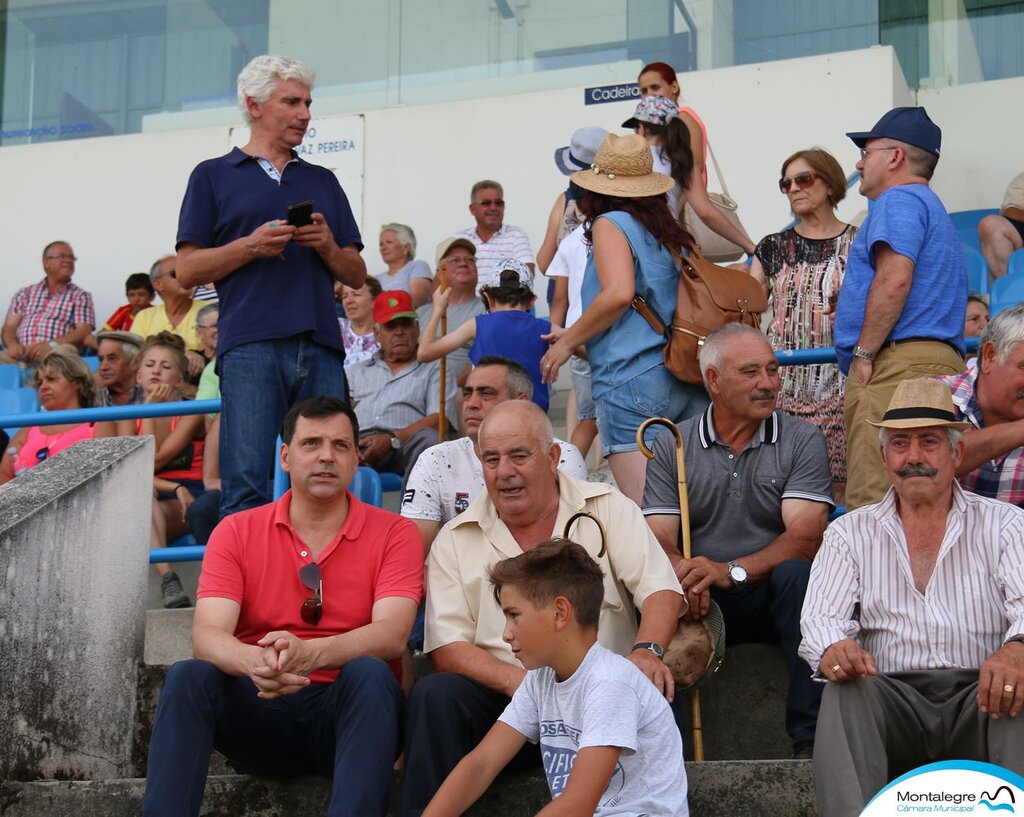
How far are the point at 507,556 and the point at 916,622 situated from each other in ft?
3.59

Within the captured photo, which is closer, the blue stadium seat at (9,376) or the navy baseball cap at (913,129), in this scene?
the navy baseball cap at (913,129)

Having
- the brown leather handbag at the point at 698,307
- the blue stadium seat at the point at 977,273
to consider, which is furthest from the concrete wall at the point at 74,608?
the blue stadium seat at the point at 977,273

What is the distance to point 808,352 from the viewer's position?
5.11m

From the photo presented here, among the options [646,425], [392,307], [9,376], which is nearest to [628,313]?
[646,425]

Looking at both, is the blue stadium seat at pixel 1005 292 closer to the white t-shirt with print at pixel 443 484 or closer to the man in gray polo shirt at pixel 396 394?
the man in gray polo shirt at pixel 396 394

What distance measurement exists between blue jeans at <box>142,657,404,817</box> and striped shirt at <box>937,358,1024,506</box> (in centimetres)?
174

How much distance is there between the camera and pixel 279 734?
3783 millimetres

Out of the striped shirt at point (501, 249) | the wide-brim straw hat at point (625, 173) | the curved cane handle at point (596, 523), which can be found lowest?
the curved cane handle at point (596, 523)

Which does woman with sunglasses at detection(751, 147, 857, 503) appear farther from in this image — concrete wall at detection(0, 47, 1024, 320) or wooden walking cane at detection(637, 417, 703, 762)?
concrete wall at detection(0, 47, 1024, 320)

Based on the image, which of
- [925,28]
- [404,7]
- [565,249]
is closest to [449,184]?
[404,7]

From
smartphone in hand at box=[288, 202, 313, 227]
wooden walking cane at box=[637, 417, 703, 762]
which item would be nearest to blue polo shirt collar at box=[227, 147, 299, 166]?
smartphone in hand at box=[288, 202, 313, 227]

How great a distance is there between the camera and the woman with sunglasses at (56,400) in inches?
254

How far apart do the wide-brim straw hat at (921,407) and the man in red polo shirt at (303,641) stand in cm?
131

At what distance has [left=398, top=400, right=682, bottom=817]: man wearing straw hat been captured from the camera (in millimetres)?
3826
